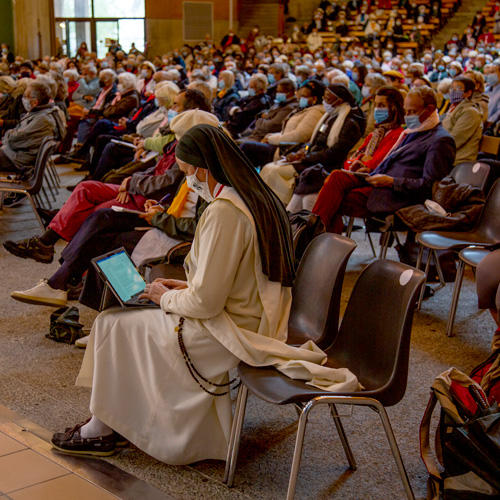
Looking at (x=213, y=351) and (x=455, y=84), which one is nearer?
(x=213, y=351)

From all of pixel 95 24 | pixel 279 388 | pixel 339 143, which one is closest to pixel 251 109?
pixel 339 143

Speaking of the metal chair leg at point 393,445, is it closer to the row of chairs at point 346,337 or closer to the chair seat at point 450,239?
the row of chairs at point 346,337

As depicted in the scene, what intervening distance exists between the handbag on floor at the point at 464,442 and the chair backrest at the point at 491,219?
6.17 feet

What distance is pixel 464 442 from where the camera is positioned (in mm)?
2107

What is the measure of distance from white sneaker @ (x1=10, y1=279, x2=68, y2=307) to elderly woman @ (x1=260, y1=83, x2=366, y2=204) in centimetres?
240

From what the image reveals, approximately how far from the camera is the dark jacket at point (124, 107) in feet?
29.6

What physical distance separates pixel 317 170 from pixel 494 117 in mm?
3267

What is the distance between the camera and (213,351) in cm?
242

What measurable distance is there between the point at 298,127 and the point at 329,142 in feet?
1.97

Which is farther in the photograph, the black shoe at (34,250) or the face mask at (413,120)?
the face mask at (413,120)

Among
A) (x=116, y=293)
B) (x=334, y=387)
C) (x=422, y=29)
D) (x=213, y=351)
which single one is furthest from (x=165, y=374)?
(x=422, y=29)

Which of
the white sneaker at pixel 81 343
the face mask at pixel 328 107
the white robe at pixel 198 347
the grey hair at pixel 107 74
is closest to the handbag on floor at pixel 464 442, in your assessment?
the white robe at pixel 198 347

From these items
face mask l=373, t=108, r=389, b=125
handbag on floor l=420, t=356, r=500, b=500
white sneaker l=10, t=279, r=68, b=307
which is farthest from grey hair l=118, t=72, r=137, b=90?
handbag on floor l=420, t=356, r=500, b=500

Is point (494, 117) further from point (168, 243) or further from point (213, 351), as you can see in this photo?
point (213, 351)
